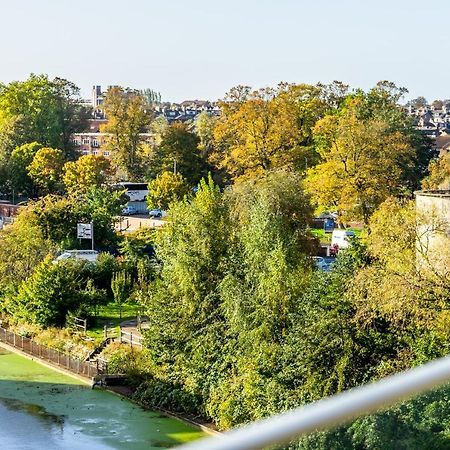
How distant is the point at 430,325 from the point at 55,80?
32786mm

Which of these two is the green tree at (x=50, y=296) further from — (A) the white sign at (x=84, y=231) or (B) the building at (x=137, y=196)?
(B) the building at (x=137, y=196)

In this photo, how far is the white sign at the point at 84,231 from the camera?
22.0 meters

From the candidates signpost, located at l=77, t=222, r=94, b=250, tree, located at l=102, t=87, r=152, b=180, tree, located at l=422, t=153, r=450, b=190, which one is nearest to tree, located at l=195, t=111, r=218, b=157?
tree, located at l=102, t=87, r=152, b=180

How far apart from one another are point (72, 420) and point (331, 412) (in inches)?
478

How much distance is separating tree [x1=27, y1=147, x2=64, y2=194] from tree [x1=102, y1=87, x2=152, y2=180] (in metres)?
3.07

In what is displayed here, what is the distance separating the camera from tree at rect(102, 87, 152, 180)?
118 feet

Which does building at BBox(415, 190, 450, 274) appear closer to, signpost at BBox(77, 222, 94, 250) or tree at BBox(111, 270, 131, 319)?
tree at BBox(111, 270, 131, 319)

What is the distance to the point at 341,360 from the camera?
38.1 ft

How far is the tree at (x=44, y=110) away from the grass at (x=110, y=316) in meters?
19.5

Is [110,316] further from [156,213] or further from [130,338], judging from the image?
[156,213]

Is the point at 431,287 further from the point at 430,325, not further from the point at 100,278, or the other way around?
the point at 100,278

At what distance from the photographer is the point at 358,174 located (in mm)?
22188

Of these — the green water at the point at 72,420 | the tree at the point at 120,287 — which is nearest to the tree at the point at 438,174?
the tree at the point at 120,287

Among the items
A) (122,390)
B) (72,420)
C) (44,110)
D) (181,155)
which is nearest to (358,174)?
(122,390)
